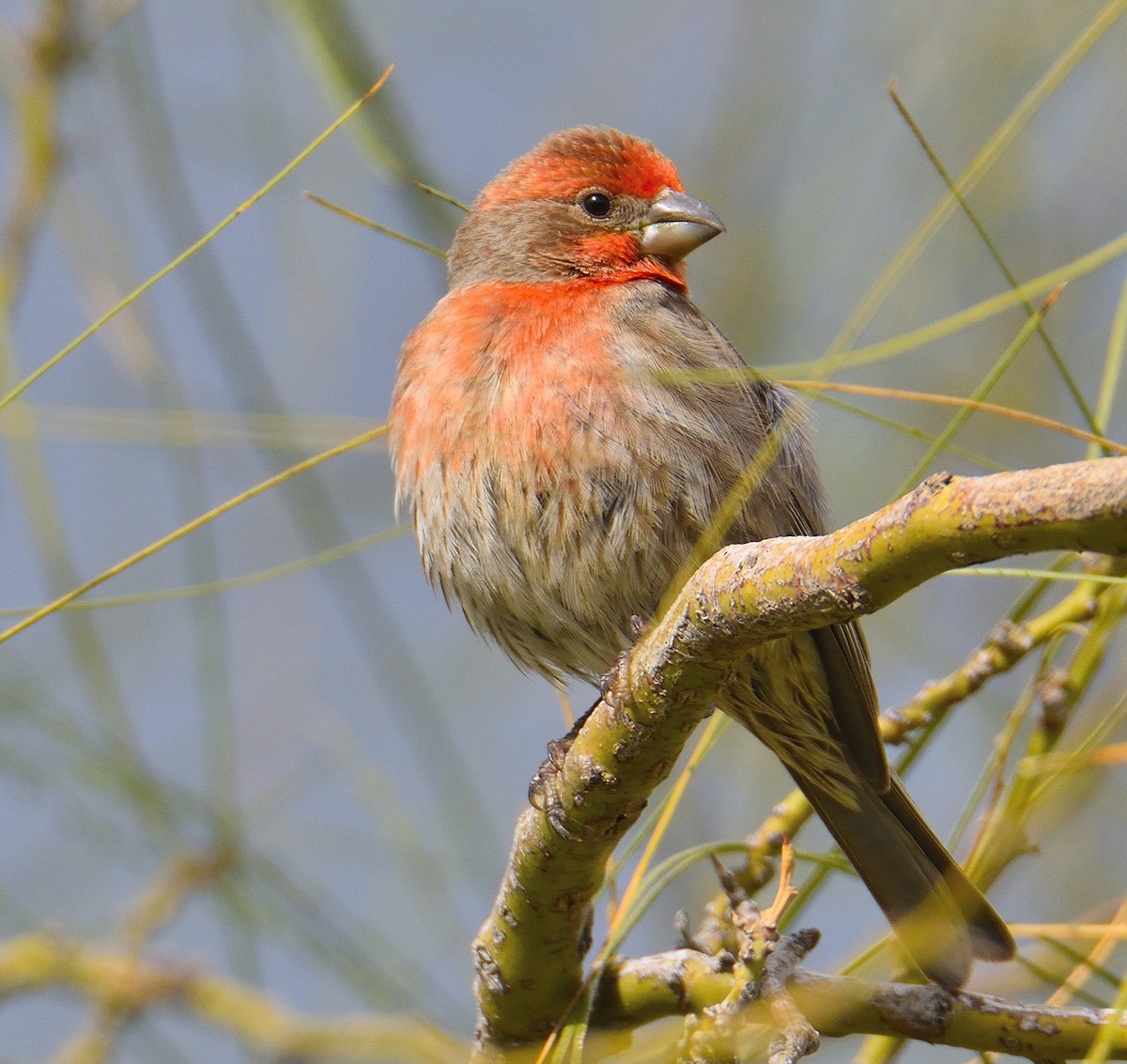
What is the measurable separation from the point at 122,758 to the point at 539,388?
1325mm

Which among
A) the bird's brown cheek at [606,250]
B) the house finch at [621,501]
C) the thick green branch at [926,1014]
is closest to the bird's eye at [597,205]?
the bird's brown cheek at [606,250]

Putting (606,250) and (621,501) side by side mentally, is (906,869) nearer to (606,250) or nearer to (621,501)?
(621,501)

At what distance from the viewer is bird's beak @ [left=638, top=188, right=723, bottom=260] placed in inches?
167

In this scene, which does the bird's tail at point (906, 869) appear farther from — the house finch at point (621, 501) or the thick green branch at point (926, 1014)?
the thick green branch at point (926, 1014)

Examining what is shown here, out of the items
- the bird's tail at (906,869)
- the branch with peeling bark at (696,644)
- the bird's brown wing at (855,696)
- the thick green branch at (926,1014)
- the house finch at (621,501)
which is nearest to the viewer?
the branch with peeling bark at (696,644)

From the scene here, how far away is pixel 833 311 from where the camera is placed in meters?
5.61

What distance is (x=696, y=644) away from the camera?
2307mm

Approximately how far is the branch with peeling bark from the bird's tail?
2.60ft

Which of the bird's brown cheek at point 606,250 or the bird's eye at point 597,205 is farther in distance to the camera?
the bird's eye at point 597,205

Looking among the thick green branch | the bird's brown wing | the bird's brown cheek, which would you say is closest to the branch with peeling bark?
the thick green branch

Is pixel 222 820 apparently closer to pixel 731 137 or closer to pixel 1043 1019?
pixel 1043 1019

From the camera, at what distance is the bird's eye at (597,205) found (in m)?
4.42

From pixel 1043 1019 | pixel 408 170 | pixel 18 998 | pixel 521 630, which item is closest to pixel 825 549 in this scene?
pixel 1043 1019

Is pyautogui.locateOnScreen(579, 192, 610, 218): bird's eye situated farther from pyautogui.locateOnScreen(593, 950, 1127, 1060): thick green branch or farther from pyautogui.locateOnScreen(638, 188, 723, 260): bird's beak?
pyautogui.locateOnScreen(593, 950, 1127, 1060): thick green branch
